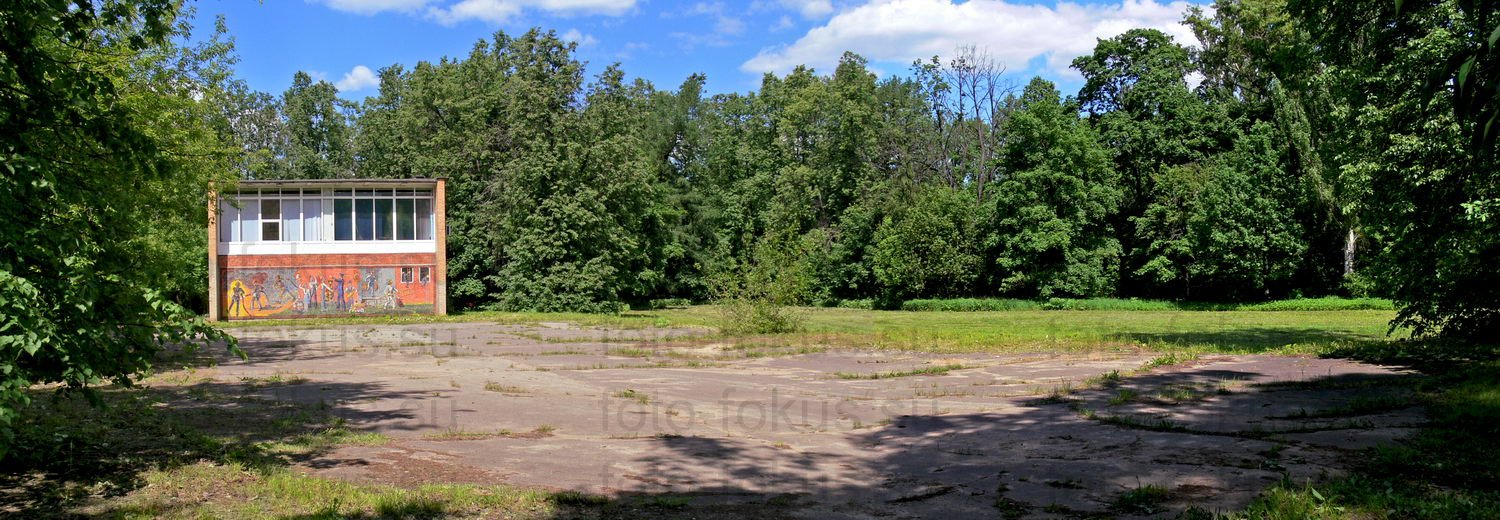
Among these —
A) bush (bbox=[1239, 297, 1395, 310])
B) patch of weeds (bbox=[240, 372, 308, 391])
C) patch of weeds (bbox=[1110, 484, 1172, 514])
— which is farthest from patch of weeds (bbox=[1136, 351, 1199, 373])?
bush (bbox=[1239, 297, 1395, 310])

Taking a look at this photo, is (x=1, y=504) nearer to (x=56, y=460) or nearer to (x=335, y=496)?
(x=56, y=460)

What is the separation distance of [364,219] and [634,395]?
3178 cm

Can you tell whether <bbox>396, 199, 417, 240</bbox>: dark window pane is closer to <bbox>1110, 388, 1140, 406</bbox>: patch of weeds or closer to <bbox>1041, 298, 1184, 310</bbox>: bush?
<bbox>1041, 298, 1184, 310</bbox>: bush

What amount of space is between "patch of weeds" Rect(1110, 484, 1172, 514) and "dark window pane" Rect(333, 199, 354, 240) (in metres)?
39.7

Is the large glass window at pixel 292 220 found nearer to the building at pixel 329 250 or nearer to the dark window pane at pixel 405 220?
the building at pixel 329 250

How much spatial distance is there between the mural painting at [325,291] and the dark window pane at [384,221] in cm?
169

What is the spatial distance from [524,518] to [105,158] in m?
4.92

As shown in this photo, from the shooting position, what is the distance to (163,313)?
22.7ft

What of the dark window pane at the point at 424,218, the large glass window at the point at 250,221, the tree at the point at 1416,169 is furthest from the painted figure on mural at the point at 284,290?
the tree at the point at 1416,169

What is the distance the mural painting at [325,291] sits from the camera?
39.0 metres

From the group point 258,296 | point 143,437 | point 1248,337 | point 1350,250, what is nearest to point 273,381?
point 143,437

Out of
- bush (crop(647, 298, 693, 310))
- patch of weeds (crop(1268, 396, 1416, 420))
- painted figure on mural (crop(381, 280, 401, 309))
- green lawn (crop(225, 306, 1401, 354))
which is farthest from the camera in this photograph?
bush (crop(647, 298, 693, 310))

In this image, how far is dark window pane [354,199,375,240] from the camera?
1628 inches

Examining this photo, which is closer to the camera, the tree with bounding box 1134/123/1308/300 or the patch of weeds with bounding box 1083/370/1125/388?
the patch of weeds with bounding box 1083/370/1125/388
